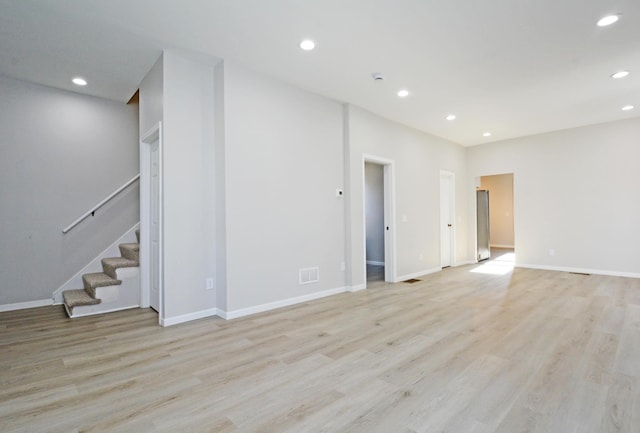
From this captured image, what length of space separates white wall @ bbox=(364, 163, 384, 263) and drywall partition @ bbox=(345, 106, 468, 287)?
4.61 ft

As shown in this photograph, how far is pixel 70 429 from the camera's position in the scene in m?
1.69

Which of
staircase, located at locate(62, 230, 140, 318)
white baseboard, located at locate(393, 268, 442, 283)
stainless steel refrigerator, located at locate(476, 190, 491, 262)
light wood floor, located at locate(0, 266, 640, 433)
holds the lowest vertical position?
light wood floor, located at locate(0, 266, 640, 433)

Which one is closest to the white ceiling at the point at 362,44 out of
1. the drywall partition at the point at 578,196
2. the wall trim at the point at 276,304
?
the drywall partition at the point at 578,196

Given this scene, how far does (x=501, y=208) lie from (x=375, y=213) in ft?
19.0

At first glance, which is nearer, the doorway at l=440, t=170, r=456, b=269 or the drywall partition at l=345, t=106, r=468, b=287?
the drywall partition at l=345, t=106, r=468, b=287

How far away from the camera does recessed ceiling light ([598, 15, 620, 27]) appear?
2748 millimetres

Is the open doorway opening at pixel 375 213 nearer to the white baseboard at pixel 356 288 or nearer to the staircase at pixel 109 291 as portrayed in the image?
the white baseboard at pixel 356 288

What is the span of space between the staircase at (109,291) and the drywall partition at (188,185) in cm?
106

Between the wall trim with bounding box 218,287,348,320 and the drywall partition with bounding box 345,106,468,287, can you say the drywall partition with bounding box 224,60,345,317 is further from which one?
the drywall partition with bounding box 345,106,468,287

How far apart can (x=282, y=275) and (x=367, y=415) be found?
2.36m

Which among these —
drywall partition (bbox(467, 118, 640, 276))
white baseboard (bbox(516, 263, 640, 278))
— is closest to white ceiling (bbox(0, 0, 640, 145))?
drywall partition (bbox(467, 118, 640, 276))

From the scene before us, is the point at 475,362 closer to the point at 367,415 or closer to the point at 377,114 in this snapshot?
the point at 367,415

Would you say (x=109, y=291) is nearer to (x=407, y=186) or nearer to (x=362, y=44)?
(x=362, y=44)

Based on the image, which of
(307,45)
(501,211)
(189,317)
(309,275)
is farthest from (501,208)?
(189,317)
